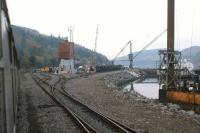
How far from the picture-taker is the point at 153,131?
14188 mm

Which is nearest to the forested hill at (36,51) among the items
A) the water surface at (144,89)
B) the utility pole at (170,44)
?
the water surface at (144,89)

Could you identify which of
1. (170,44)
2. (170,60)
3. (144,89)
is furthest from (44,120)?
(144,89)

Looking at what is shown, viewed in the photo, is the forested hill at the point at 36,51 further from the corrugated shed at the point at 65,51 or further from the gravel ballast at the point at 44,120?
the gravel ballast at the point at 44,120

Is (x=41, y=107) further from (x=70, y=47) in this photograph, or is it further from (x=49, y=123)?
(x=70, y=47)

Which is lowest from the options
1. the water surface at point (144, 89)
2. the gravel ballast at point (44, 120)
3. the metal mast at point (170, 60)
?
the water surface at point (144, 89)

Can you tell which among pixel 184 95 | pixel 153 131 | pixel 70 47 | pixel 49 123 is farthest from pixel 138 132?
pixel 70 47

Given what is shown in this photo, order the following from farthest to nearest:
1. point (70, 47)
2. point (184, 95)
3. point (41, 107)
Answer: point (70, 47) → point (184, 95) → point (41, 107)

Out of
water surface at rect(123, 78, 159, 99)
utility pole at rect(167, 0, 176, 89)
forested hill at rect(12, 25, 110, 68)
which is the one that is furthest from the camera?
forested hill at rect(12, 25, 110, 68)

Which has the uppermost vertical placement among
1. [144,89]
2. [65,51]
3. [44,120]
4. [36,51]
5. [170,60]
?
[36,51]

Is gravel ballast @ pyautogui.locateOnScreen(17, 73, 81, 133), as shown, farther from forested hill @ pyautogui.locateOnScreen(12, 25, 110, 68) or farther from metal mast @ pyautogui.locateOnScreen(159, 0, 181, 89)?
forested hill @ pyautogui.locateOnScreen(12, 25, 110, 68)

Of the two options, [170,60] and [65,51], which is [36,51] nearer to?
[65,51]

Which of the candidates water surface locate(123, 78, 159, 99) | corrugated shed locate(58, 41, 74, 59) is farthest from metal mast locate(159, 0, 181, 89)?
corrugated shed locate(58, 41, 74, 59)

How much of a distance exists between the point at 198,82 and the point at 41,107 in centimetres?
1508

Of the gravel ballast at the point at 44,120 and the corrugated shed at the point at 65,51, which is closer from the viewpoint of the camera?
the gravel ballast at the point at 44,120
